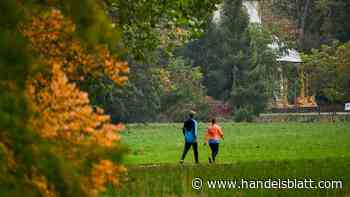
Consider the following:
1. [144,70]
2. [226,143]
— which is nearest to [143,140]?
[226,143]

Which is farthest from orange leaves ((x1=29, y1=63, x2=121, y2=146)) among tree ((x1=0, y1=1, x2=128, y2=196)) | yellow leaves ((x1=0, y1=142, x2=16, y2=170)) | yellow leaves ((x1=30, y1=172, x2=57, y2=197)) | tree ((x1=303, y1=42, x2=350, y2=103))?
tree ((x1=303, y1=42, x2=350, y2=103))

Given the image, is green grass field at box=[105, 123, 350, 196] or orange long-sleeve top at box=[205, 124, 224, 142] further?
orange long-sleeve top at box=[205, 124, 224, 142]

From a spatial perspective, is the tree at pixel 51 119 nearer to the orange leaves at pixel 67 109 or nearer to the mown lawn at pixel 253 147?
the orange leaves at pixel 67 109

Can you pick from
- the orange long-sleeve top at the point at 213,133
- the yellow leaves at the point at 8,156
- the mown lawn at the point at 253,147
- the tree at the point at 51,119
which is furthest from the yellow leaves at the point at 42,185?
the orange long-sleeve top at the point at 213,133

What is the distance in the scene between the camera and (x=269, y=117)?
87500 mm

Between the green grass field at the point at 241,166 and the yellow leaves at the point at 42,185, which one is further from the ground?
the yellow leaves at the point at 42,185

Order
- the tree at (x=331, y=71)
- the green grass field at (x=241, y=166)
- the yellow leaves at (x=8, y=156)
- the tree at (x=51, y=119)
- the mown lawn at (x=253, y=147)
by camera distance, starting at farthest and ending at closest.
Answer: the tree at (x=331, y=71), the mown lawn at (x=253, y=147), the green grass field at (x=241, y=166), the yellow leaves at (x=8, y=156), the tree at (x=51, y=119)

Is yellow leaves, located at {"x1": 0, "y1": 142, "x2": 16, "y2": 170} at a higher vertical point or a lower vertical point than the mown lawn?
higher

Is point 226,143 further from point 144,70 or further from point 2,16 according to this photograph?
point 2,16

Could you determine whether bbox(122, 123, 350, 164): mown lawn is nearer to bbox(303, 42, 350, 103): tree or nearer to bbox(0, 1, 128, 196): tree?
bbox(0, 1, 128, 196): tree

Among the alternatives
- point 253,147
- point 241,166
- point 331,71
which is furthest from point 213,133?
point 331,71

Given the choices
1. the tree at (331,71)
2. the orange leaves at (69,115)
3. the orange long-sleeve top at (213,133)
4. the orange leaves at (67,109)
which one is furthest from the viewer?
the tree at (331,71)

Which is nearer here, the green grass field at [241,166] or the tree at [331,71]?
the green grass field at [241,166]


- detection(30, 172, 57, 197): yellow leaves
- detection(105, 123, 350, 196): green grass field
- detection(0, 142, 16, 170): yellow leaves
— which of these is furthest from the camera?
detection(105, 123, 350, 196): green grass field
